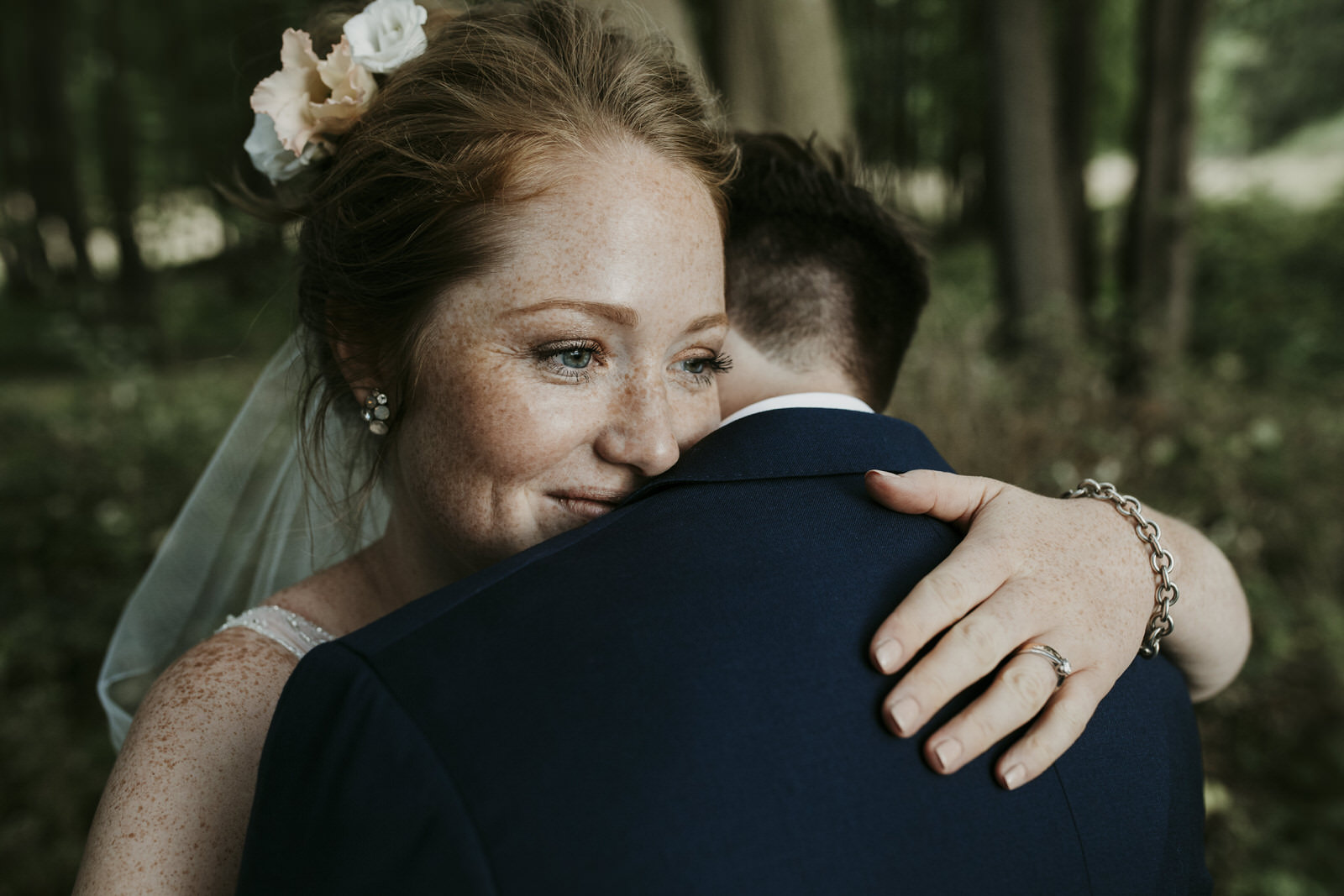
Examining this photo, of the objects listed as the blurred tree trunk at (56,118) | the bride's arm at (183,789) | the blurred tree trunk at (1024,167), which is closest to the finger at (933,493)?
the bride's arm at (183,789)

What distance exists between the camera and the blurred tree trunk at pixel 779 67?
4832 mm

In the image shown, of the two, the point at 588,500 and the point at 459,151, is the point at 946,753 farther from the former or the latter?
the point at 459,151

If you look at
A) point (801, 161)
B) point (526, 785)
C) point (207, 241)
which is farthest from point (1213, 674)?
point (207, 241)

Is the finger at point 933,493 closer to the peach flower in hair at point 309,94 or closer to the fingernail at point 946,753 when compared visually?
the fingernail at point 946,753

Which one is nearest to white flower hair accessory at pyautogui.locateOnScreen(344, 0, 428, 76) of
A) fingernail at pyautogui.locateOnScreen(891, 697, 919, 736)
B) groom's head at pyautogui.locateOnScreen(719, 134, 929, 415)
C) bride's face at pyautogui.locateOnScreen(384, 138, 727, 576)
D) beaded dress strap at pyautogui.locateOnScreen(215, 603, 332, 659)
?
bride's face at pyautogui.locateOnScreen(384, 138, 727, 576)

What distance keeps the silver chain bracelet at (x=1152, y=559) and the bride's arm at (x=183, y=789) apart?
155 centimetres

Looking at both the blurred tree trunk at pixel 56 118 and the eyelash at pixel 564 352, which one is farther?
the blurred tree trunk at pixel 56 118

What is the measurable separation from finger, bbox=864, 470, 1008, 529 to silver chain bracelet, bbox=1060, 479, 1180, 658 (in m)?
0.34

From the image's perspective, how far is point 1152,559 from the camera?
165 cm

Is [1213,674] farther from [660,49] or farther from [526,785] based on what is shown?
[660,49]

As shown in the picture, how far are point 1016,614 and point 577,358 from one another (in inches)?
33.3

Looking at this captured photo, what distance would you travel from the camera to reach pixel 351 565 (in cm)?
213

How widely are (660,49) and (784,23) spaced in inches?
125

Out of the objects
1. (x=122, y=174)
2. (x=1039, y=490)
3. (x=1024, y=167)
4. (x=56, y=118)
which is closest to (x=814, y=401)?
(x=1039, y=490)
